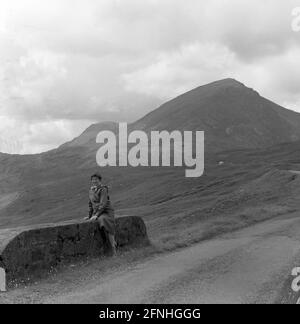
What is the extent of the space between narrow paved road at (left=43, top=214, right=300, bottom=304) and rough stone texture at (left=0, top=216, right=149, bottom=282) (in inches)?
60.1

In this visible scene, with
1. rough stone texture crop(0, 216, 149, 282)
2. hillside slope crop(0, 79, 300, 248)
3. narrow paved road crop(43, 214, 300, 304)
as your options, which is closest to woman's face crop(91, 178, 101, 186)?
rough stone texture crop(0, 216, 149, 282)

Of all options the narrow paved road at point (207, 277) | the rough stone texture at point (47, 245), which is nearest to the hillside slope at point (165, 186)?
the narrow paved road at point (207, 277)

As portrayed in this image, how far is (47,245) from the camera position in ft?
46.3

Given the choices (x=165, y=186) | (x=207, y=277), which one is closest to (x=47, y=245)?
(x=207, y=277)

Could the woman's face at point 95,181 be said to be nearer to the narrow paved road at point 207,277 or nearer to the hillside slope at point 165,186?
the narrow paved road at point 207,277

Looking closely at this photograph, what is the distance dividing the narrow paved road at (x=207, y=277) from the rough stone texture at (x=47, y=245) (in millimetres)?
1526

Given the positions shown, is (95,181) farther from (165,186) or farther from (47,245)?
(165,186)

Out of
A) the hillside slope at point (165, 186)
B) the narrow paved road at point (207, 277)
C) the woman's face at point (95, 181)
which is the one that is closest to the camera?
the narrow paved road at point (207, 277)

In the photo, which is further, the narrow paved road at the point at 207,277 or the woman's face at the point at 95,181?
the woman's face at the point at 95,181

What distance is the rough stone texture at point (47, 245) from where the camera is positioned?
13.0 meters

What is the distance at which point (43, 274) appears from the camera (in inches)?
540
